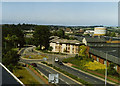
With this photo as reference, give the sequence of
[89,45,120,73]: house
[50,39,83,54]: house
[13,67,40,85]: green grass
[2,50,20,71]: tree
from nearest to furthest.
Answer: [13,67,40,85]: green grass < [2,50,20,71]: tree < [89,45,120,73]: house < [50,39,83,54]: house

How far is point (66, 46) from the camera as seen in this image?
279ft

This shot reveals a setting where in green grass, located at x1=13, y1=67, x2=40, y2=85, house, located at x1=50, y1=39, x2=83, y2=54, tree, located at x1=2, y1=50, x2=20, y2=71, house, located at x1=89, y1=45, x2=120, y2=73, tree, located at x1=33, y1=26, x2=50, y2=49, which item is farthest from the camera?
tree, located at x1=33, y1=26, x2=50, y2=49

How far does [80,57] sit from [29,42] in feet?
233

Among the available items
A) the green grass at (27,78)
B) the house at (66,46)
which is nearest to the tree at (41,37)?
the house at (66,46)

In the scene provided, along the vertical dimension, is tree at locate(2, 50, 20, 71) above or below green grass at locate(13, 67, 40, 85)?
above

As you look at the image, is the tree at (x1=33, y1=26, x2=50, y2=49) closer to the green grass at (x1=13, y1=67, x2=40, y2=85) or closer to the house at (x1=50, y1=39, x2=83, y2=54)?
the house at (x1=50, y1=39, x2=83, y2=54)

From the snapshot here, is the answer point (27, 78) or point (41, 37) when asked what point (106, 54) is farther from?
point (41, 37)

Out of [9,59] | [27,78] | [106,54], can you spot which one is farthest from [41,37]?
[27,78]

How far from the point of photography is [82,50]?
61812 millimetres

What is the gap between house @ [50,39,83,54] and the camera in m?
81.4

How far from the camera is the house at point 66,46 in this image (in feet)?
267

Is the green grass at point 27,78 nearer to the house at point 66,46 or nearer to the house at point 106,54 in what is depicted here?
the house at point 106,54

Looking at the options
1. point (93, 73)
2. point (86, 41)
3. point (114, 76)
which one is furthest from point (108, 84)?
point (86, 41)

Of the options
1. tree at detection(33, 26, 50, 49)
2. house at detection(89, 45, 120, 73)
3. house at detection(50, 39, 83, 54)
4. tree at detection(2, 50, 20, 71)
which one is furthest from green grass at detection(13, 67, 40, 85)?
tree at detection(33, 26, 50, 49)
